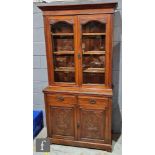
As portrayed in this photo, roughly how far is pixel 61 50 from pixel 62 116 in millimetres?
837

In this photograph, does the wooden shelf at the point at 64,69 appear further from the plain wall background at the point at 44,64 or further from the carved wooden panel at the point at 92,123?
the carved wooden panel at the point at 92,123

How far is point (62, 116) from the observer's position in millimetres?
2424

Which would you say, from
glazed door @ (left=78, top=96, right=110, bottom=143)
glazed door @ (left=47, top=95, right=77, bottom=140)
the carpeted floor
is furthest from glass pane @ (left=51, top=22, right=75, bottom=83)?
the carpeted floor

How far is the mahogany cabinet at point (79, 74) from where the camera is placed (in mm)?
2145

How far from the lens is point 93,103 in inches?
89.4

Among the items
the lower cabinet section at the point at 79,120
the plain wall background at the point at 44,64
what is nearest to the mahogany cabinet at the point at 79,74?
the lower cabinet section at the point at 79,120

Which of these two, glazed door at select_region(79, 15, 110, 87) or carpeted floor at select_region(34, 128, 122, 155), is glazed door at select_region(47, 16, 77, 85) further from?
carpeted floor at select_region(34, 128, 122, 155)

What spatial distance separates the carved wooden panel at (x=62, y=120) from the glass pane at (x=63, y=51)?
375 millimetres

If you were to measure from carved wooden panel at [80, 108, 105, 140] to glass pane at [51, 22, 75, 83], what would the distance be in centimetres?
45

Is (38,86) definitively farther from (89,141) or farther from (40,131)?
(89,141)

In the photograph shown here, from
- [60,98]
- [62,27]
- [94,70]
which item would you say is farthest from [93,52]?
[60,98]

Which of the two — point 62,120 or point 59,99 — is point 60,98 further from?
point 62,120
